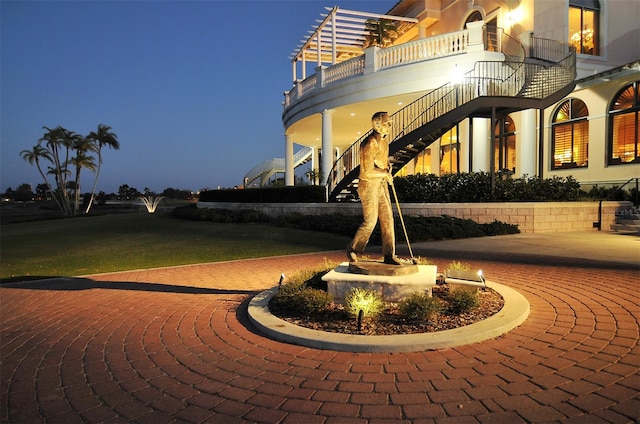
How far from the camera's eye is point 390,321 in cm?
432

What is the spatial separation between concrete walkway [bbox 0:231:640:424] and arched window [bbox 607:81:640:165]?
13607 millimetres

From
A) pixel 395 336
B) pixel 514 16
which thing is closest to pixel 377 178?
pixel 395 336

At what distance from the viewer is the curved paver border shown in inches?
146

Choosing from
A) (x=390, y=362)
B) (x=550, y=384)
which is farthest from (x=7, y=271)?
(x=550, y=384)

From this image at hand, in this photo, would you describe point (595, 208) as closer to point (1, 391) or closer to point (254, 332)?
point (254, 332)

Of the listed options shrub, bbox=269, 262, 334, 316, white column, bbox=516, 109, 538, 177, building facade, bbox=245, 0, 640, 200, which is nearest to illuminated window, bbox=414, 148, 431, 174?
building facade, bbox=245, 0, 640, 200

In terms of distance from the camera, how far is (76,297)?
621cm

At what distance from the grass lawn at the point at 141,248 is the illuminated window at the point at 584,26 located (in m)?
16.1

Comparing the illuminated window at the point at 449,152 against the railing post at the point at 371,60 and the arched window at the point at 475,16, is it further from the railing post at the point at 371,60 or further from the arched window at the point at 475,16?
the railing post at the point at 371,60

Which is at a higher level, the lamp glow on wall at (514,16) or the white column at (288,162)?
the lamp glow on wall at (514,16)

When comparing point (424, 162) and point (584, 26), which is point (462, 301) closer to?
point (584, 26)

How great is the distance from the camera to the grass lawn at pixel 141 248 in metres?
9.07

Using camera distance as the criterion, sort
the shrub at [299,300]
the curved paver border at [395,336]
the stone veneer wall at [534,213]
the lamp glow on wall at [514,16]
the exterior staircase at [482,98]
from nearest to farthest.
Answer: the curved paver border at [395,336] < the shrub at [299,300] < the stone veneer wall at [534,213] < the exterior staircase at [482,98] < the lamp glow on wall at [514,16]

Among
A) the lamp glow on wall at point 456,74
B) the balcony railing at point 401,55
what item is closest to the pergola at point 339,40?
the balcony railing at point 401,55
